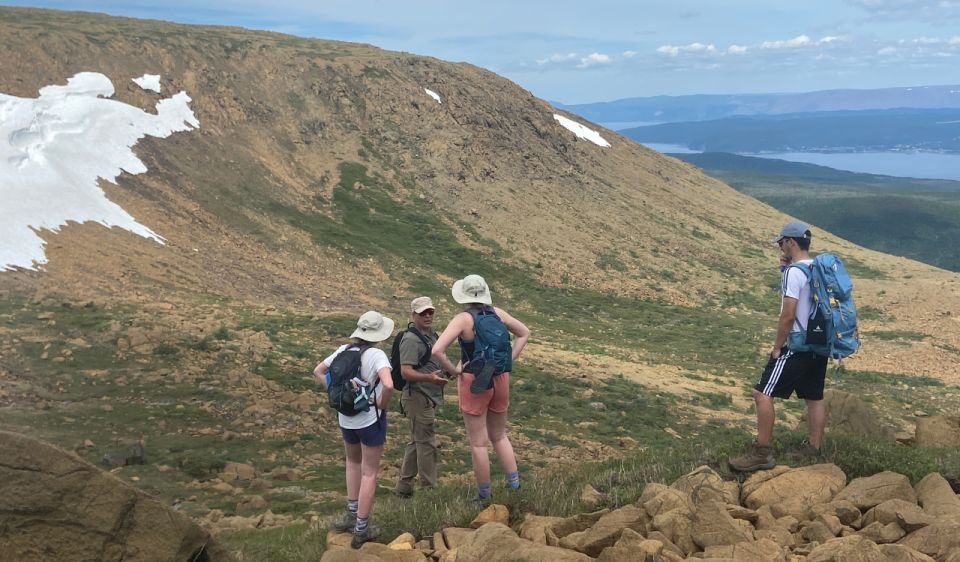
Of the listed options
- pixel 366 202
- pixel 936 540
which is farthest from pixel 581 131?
pixel 936 540

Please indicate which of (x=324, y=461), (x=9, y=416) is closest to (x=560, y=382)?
(x=324, y=461)

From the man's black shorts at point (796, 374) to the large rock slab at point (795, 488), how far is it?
30.9 inches

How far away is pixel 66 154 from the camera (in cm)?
2773

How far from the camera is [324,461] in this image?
12273mm

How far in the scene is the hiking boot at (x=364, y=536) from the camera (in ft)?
21.4

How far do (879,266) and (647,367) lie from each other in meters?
33.3

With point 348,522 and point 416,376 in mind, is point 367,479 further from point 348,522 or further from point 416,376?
point 416,376

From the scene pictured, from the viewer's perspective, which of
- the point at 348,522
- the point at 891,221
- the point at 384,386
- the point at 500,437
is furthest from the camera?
the point at 891,221

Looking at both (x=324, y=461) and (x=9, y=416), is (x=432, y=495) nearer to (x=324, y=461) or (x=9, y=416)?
(x=324, y=461)

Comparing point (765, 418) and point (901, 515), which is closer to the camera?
point (901, 515)

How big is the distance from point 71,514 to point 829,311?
7009 millimetres

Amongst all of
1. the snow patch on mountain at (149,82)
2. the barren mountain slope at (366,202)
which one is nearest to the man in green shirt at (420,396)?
the barren mountain slope at (366,202)

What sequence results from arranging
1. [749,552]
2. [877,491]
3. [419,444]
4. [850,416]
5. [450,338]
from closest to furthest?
[749,552], [877,491], [450,338], [419,444], [850,416]

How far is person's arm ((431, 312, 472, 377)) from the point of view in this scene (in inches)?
267
